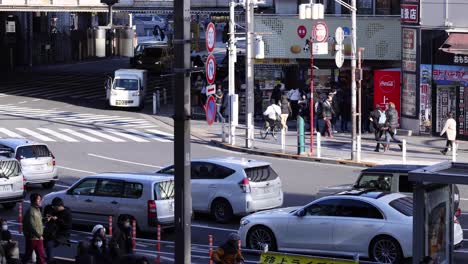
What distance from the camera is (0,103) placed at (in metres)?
59.0

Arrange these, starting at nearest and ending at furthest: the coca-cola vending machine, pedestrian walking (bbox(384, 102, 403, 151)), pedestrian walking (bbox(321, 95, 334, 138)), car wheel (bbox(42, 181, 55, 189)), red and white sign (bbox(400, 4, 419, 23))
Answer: car wheel (bbox(42, 181, 55, 189)) → pedestrian walking (bbox(384, 102, 403, 151)) → pedestrian walking (bbox(321, 95, 334, 138)) → red and white sign (bbox(400, 4, 419, 23)) → the coca-cola vending machine

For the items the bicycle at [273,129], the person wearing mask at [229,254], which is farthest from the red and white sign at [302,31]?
the person wearing mask at [229,254]

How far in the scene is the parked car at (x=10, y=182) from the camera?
Answer: 2806 centimetres

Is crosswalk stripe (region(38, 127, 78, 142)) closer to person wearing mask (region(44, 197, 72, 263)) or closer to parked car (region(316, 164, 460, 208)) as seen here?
parked car (region(316, 164, 460, 208))

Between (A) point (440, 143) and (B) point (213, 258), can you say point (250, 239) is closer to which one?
(B) point (213, 258)

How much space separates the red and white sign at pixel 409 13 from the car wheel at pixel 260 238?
22.6 metres

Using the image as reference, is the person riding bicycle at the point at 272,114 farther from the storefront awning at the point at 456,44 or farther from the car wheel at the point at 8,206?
the car wheel at the point at 8,206

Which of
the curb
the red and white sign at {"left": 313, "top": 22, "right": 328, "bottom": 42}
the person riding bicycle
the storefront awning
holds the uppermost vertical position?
the red and white sign at {"left": 313, "top": 22, "right": 328, "bottom": 42}

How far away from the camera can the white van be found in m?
56.1

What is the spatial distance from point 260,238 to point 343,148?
18141 millimetres

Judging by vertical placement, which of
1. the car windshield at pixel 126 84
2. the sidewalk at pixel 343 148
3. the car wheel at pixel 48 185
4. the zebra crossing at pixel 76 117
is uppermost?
the car windshield at pixel 126 84

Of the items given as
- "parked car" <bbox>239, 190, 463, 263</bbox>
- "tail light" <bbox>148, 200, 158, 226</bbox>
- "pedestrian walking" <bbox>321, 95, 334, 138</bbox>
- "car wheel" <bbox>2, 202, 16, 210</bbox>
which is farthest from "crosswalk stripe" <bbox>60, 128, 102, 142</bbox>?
"parked car" <bbox>239, 190, 463, 263</bbox>

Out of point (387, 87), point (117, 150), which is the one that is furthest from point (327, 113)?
point (117, 150)

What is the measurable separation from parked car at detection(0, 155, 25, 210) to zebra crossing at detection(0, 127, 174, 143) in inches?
605
